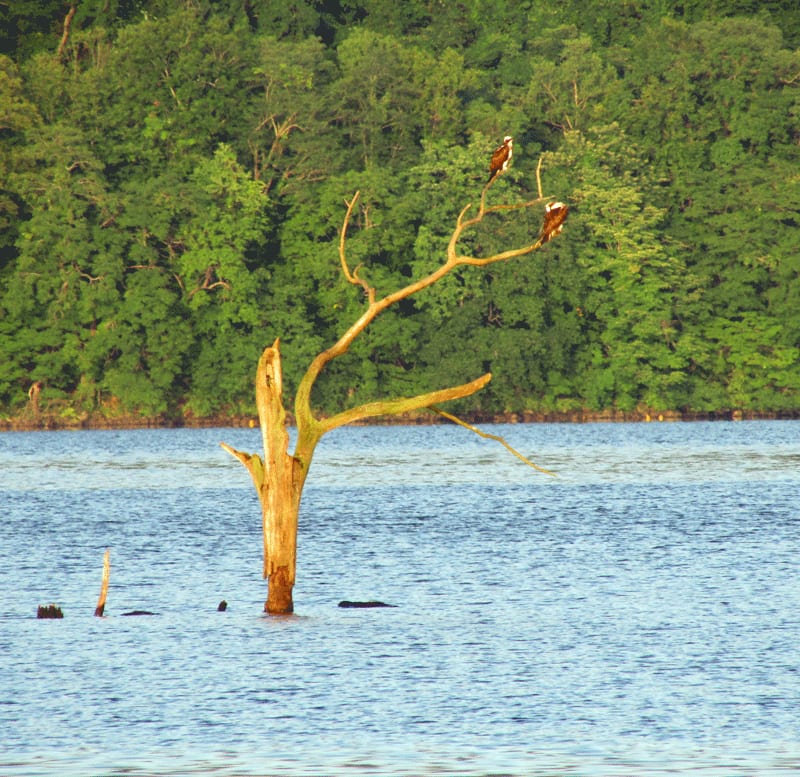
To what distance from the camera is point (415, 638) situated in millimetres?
24375

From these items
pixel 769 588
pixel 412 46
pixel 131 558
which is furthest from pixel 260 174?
pixel 769 588

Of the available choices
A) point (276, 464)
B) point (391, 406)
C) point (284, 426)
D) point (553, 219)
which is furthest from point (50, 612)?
point (553, 219)

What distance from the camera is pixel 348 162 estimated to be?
4058 inches

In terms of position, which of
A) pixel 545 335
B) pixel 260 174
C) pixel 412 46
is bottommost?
pixel 545 335

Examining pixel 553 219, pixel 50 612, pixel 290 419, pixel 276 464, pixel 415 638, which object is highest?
pixel 553 219

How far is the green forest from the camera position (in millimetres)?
96312

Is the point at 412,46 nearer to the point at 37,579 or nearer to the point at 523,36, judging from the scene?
the point at 523,36

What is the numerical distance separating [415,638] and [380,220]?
7494cm

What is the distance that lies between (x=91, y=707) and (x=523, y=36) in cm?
9577

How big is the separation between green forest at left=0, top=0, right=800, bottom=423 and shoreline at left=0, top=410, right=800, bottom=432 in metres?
0.45

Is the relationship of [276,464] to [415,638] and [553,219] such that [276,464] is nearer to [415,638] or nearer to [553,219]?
[415,638]

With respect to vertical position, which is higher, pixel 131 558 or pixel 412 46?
pixel 412 46

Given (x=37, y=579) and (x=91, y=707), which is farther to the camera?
(x=37, y=579)

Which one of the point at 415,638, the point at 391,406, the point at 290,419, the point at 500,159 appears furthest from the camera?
the point at 290,419
